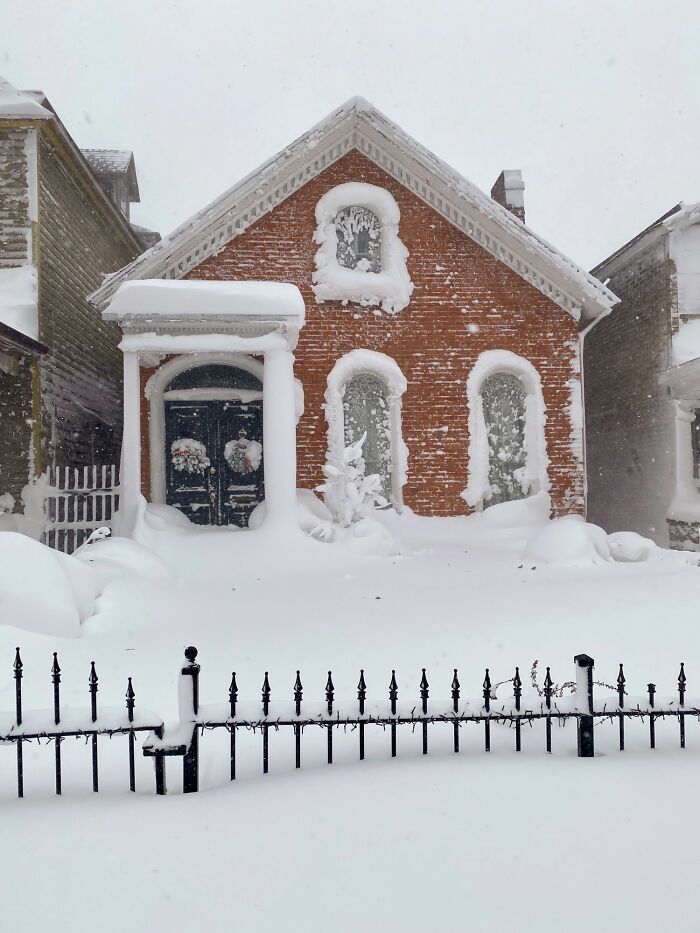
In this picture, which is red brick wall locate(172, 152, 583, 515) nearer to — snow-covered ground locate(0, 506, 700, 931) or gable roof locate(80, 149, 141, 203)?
snow-covered ground locate(0, 506, 700, 931)

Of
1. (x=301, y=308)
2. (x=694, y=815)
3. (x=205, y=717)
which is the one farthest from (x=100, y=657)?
(x=301, y=308)

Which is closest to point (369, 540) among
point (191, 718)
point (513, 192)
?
point (191, 718)

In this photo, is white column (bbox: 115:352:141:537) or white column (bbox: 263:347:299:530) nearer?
white column (bbox: 115:352:141:537)

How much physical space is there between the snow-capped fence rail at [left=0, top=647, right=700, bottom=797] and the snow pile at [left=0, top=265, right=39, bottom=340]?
959 centimetres

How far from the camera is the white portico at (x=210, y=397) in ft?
33.2

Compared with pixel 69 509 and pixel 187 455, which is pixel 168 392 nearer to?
pixel 187 455

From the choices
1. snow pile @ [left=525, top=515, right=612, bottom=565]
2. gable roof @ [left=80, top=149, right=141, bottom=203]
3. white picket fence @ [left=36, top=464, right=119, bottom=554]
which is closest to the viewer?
snow pile @ [left=525, top=515, right=612, bottom=565]

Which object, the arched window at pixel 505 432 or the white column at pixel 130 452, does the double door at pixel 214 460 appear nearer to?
the white column at pixel 130 452

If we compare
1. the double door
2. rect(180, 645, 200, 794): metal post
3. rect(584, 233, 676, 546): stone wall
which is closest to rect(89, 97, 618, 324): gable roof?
rect(584, 233, 676, 546): stone wall

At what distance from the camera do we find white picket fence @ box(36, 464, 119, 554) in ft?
37.9

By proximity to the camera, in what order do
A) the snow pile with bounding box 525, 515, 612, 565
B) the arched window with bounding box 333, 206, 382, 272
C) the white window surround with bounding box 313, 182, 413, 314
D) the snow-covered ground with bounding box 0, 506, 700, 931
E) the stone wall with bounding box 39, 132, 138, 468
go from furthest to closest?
the arched window with bounding box 333, 206, 382, 272 < the white window surround with bounding box 313, 182, 413, 314 < the stone wall with bounding box 39, 132, 138, 468 < the snow pile with bounding box 525, 515, 612, 565 < the snow-covered ground with bounding box 0, 506, 700, 931

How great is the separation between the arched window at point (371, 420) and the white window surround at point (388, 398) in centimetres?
9

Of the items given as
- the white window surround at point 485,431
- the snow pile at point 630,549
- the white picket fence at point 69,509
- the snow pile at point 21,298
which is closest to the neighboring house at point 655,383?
the white window surround at point 485,431

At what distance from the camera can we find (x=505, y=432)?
13195 millimetres
